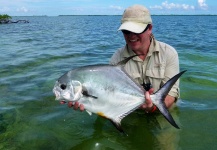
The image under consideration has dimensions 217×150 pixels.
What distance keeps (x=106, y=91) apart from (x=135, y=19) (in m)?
A: 1.17

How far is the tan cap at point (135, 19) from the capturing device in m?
3.76

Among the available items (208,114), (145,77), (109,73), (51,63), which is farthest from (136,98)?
(51,63)

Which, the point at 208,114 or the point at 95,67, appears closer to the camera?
the point at 95,67

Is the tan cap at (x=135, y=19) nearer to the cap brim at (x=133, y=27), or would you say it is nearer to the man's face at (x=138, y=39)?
the cap brim at (x=133, y=27)

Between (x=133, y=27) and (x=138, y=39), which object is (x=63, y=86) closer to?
(x=133, y=27)

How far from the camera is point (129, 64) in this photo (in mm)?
4434

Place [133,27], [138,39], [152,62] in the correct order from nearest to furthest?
1. [133,27]
2. [138,39]
3. [152,62]

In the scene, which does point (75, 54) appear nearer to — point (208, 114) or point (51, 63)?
point (51, 63)

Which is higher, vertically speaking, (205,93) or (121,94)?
(121,94)

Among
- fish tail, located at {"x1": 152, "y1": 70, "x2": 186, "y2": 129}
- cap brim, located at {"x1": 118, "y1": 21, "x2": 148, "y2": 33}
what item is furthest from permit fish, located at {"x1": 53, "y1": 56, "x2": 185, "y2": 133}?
cap brim, located at {"x1": 118, "y1": 21, "x2": 148, "y2": 33}

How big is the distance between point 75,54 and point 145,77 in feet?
30.7

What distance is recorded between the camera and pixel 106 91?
3309 millimetres

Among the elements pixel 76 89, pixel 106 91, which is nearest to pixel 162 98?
pixel 106 91

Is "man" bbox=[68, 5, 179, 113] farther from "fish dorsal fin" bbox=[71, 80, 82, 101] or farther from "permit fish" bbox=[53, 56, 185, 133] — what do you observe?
"fish dorsal fin" bbox=[71, 80, 82, 101]
